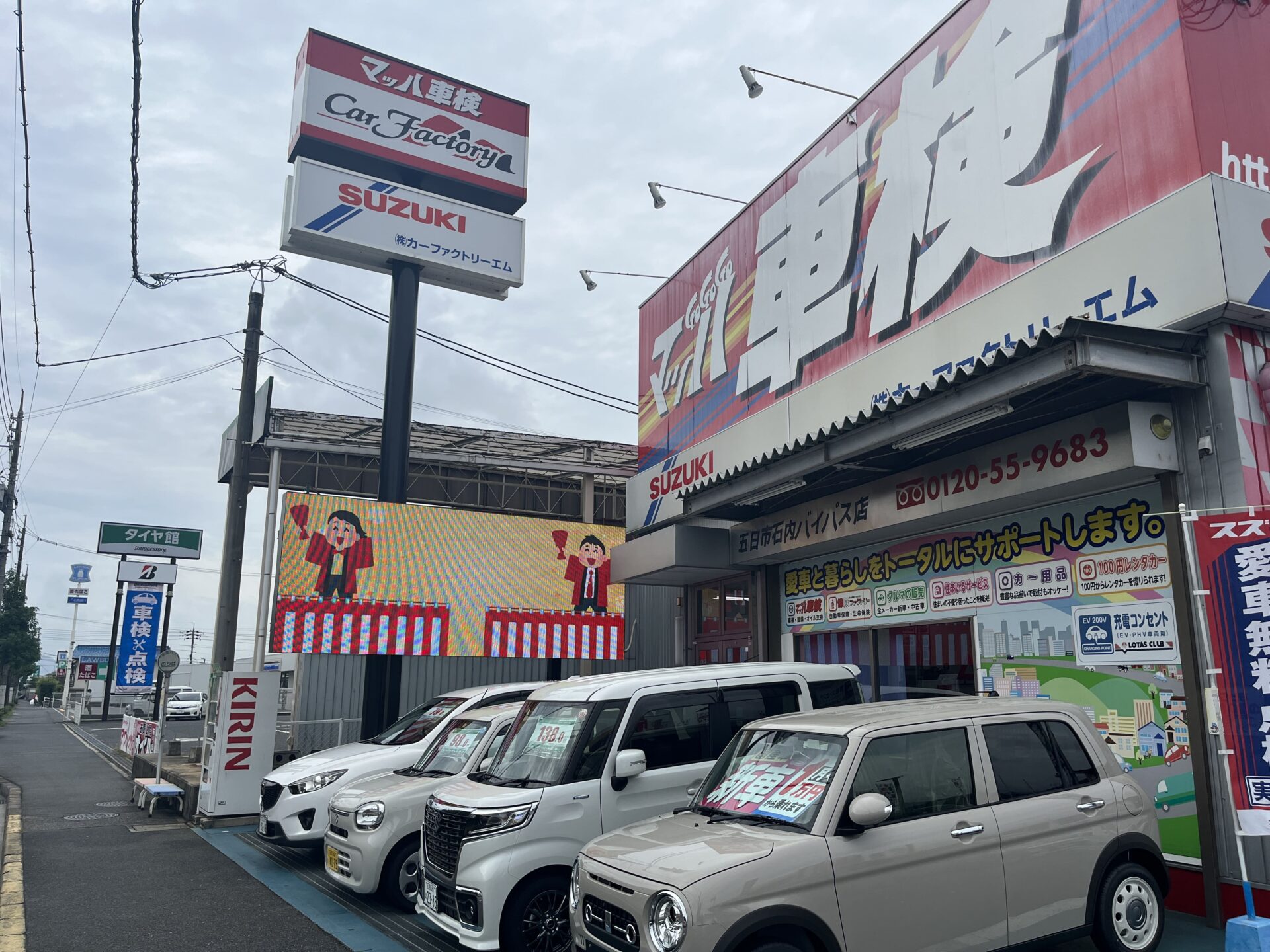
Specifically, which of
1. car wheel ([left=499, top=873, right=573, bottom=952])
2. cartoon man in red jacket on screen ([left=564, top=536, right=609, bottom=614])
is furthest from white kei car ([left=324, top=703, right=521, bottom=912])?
cartoon man in red jacket on screen ([left=564, top=536, right=609, bottom=614])

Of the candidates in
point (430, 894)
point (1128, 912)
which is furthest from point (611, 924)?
point (1128, 912)

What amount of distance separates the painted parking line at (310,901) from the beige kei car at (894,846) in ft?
8.46

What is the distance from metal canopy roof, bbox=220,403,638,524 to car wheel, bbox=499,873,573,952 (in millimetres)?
16307

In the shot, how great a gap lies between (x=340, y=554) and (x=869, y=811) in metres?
13.8

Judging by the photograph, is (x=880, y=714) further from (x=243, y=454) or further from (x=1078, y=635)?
(x=243, y=454)

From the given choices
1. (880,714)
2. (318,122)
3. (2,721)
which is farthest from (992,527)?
(2,721)

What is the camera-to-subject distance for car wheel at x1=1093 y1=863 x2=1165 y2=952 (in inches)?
214

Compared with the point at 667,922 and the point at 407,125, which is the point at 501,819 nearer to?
the point at 667,922

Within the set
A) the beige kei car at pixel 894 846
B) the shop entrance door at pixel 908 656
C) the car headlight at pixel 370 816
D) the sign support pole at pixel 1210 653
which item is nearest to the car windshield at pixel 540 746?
the beige kei car at pixel 894 846

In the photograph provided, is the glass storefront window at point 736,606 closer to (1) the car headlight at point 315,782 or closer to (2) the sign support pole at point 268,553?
(1) the car headlight at point 315,782

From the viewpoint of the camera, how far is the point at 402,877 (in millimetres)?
7961

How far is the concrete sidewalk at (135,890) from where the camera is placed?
23.5ft

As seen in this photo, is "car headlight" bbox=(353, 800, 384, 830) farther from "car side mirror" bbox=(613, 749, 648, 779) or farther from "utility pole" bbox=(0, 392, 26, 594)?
"utility pole" bbox=(0, 392, 26, 594)

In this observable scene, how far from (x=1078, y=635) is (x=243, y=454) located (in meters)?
12.5
